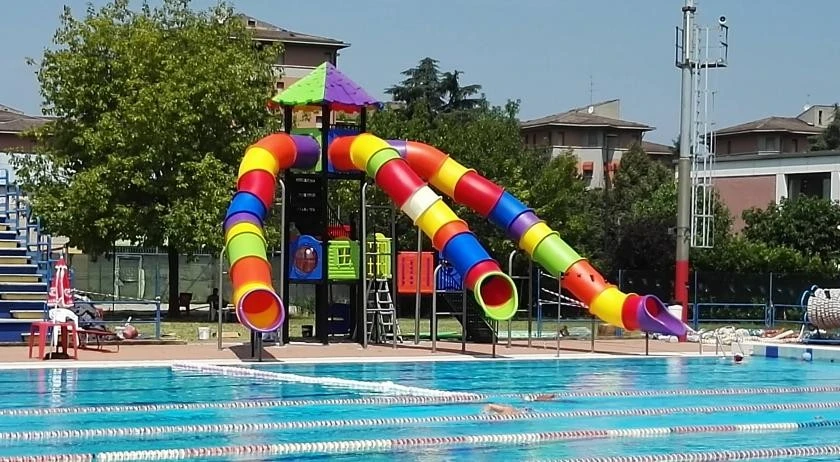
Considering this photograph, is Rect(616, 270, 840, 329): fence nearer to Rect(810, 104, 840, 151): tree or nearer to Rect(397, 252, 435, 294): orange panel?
Rect(397, 252, 435, 294): orange panel

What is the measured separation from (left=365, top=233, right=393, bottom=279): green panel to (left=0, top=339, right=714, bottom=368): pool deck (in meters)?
1.41

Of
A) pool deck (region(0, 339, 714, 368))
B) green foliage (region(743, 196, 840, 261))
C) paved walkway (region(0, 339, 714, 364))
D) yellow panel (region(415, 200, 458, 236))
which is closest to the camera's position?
pool deck (region(0, 339, 714, 368))

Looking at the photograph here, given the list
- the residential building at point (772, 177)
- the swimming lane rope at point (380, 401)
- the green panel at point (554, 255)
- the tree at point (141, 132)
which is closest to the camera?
the swimming lane rope at point (380, 401)

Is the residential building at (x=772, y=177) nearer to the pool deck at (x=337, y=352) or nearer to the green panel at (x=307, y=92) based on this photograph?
the pool deck at (x=337, y=352)

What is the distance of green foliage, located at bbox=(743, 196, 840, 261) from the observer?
4331 cm

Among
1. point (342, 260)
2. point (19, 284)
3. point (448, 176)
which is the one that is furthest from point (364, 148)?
point (19, 284)

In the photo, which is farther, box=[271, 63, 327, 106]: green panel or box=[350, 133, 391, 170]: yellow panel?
box=[271, 63, 327, 106]: green panel

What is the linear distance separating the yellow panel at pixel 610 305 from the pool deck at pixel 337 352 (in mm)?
1230

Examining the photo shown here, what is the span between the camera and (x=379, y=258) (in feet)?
80.4

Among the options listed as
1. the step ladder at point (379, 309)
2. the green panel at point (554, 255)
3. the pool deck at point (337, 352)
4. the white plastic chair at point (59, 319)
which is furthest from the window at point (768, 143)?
the white plastic chair at point (59, 319)

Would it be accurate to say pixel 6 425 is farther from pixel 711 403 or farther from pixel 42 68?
pixel 42 68

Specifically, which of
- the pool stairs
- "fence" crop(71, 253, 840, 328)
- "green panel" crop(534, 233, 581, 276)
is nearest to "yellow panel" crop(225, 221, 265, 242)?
the pool stairs

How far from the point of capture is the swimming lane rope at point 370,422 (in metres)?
12.0

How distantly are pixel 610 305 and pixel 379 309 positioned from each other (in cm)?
469
